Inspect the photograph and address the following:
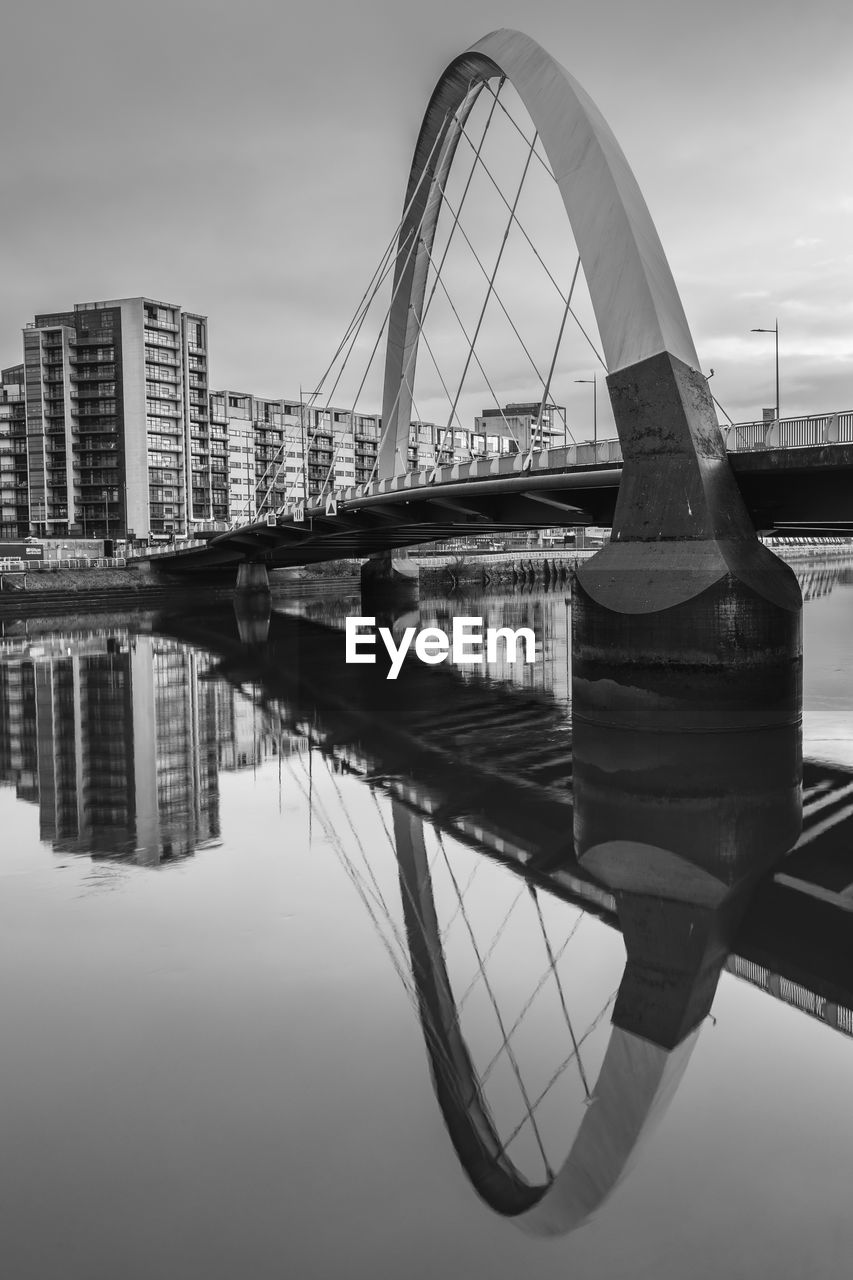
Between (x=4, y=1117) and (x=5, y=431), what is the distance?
12668 cm

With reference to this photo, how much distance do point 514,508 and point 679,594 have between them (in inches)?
705

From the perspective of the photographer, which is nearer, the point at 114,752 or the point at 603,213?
the point at 114,752

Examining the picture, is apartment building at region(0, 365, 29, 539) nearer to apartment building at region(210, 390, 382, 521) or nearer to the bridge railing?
apartment building at region(210, 390, 382, 521)

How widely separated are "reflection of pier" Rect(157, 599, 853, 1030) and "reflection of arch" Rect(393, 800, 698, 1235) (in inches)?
65.1

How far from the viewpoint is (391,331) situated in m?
53.3

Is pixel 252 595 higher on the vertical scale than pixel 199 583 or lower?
lower

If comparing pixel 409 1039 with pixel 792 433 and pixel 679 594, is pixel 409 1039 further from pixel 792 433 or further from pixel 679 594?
pixel 792 433

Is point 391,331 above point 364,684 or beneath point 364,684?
above

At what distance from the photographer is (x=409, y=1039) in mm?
7645

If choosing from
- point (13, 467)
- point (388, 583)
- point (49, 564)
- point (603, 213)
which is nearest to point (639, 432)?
point (603, 213)

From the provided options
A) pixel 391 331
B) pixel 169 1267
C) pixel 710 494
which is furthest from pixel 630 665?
pixel 391 331

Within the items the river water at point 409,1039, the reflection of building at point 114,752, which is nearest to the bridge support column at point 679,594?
the river water at point 409,1039

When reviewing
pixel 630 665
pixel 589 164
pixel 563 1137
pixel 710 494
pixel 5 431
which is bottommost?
pixel 563 1137

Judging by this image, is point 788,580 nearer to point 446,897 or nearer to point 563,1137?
point 446,897
